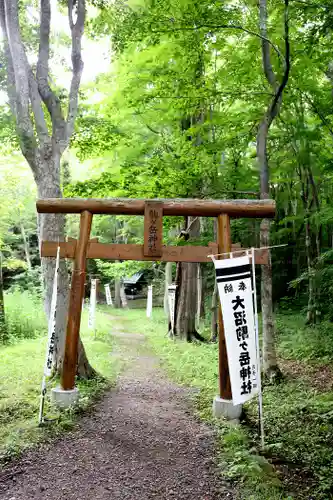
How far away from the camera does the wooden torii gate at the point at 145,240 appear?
6.67 meters

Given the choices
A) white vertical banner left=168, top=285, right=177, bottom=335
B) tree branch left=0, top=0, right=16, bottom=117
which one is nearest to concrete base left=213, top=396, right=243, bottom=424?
tree branch left=0, top=0, right=16, bottom=117

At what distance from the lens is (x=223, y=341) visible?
6.43 m

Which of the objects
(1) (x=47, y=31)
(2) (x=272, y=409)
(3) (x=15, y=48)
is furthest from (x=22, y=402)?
(1) (x=47, y=31)

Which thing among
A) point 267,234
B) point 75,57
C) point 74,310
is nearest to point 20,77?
point 75,57

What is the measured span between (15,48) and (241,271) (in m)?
6.02

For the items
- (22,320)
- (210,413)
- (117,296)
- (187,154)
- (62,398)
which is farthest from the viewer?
(117,296)

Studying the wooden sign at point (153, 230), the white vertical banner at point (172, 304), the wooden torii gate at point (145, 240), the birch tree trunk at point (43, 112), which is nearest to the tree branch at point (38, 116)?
the birch tree trunk at point (43, 112)

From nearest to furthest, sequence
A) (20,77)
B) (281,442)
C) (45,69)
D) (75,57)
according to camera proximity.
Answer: (281,442)
(20,77)
(45,69)
(75,57)

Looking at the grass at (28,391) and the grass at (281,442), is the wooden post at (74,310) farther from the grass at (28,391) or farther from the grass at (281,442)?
the grass at (281,442)

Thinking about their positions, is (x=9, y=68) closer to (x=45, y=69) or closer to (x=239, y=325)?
(x=45, y=69)

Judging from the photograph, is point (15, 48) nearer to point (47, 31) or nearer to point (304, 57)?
point (47, 31)

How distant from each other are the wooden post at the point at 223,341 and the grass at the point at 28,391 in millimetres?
2547

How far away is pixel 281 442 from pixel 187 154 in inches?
291

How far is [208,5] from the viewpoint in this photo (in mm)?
7574
